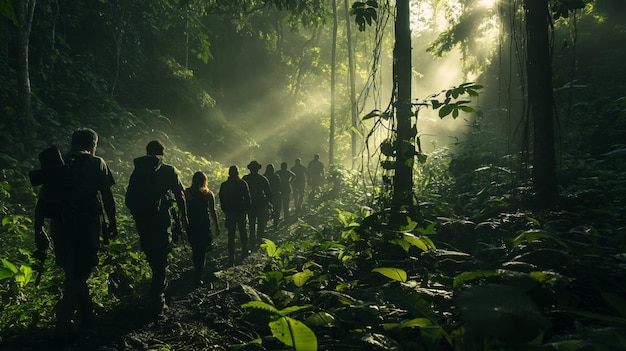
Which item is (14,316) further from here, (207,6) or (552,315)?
(207,6)

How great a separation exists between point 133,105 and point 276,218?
10.4m

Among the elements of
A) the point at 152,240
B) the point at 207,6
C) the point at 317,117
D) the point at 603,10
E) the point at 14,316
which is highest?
the point at 317,117

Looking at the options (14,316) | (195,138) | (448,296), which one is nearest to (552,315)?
(448,296)

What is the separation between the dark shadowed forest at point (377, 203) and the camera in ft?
7.88

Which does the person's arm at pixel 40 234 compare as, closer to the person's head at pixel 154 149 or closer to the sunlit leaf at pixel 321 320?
the person's head at pixel 154 149

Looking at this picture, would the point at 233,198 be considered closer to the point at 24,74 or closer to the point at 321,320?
the point at 24,74

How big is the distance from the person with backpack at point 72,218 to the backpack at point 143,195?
0.66 meters

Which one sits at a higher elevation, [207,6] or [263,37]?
[263,37]

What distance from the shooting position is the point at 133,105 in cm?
1927

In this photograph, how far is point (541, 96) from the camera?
5.33 metres

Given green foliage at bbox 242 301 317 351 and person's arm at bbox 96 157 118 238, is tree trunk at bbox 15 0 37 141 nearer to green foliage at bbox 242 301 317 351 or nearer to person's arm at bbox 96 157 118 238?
person's arm at bbox 96 157 118 238

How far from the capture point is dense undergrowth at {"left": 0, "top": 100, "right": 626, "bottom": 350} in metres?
1.92

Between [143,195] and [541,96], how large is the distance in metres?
5.54

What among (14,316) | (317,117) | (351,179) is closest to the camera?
(14,316)
